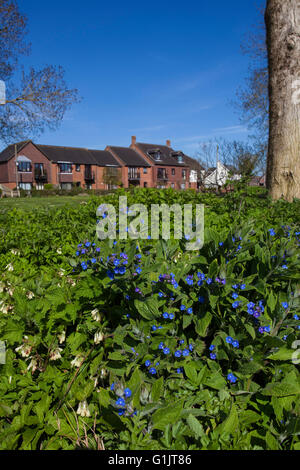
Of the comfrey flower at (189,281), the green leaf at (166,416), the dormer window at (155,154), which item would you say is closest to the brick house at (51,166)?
the dormer window at (155,154)

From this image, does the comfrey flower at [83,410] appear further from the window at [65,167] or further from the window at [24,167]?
the window at [65,167]

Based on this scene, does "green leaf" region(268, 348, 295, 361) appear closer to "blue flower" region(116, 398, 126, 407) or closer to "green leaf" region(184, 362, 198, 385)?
"green leaf" region(184, 362, 198, 385)

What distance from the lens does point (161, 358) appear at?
191 centimetres

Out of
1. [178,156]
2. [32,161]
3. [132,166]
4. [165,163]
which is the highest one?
[178,156]

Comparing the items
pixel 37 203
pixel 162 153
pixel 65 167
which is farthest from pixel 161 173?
pixel 37 203

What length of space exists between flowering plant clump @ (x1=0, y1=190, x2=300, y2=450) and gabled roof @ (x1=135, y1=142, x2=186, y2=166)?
58.9 metres

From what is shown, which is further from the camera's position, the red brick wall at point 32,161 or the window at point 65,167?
the window at point 65,167

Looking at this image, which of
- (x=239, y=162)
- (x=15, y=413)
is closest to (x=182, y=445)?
(x=15, y=413)

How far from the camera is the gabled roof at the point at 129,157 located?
57.1 m

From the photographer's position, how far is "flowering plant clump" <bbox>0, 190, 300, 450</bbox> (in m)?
1.51

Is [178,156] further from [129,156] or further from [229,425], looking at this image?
[229,425]

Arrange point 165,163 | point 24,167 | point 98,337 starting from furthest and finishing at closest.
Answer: point 165,163
point 24,167
point 98,337

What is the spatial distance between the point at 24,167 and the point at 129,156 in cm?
1921

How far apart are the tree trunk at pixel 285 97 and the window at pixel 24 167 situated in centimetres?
4991
